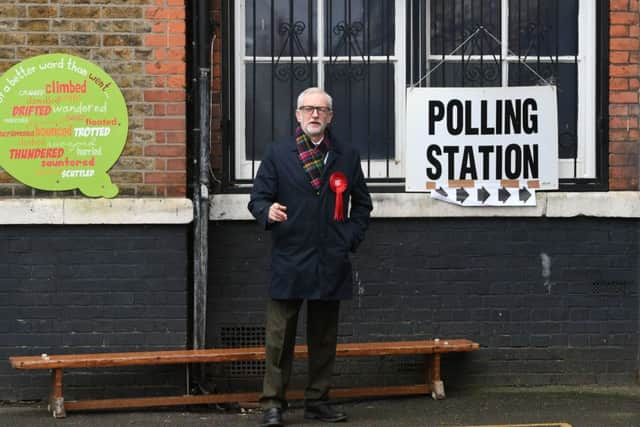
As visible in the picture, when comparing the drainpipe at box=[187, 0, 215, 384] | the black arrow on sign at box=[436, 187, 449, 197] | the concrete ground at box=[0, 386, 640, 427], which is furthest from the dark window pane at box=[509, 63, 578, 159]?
the drainpipe at box=[187, 0, 215, 384]

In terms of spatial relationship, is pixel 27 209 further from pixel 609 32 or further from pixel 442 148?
pixel 609 32

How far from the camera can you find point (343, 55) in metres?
7.81

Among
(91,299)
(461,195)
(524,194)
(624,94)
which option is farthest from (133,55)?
(624,94)

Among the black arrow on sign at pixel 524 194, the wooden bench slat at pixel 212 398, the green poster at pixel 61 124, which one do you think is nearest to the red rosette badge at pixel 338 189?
the wooden bench slat at pixel 212 398

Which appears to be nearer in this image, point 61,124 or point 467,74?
point 61,124

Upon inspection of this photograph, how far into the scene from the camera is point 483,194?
7.76 metres

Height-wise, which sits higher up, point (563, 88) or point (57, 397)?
point (563, 88)

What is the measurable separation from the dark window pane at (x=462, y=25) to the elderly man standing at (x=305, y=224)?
150 cm

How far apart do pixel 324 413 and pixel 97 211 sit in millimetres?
1886

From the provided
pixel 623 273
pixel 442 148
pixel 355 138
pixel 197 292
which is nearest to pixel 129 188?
pixel 197 292

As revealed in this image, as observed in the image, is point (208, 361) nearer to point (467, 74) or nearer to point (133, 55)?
point (133, 55)

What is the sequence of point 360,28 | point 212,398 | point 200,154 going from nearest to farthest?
point 212,398 < point 200,154 < point 360,28

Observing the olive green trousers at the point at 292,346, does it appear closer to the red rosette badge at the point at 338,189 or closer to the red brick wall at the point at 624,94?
the red rosette badge at the point at 338,189

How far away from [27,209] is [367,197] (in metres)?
2.13
